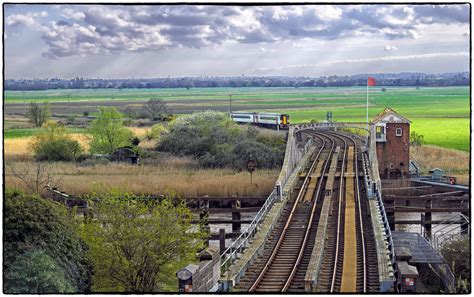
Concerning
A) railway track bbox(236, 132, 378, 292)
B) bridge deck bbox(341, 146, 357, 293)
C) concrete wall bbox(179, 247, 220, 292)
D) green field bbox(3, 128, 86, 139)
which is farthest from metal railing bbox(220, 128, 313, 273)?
green field bbox(3, 128, 86, 139)

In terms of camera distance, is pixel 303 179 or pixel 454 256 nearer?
pixel 454 256

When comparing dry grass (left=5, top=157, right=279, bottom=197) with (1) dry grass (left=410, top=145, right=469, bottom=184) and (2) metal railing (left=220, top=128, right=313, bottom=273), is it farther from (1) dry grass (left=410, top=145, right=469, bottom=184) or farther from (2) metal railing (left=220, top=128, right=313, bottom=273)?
(1) dry grass (left=410, top=145, right=469, bottom=184)

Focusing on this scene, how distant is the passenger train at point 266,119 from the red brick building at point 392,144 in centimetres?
2217

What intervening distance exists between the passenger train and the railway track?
29107 mm

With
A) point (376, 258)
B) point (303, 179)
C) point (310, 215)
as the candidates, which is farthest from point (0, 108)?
point (303, 179)

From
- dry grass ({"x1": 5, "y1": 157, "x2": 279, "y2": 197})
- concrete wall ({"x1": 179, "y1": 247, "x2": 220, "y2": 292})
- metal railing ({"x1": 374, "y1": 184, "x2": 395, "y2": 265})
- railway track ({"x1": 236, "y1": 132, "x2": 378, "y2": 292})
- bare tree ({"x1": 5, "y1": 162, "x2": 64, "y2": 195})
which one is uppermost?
concrete wall ({"x1": 179, "y1": 247, "x2": 220, "y2": 292})

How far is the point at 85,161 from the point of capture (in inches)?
1941

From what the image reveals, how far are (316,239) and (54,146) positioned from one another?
30.6m

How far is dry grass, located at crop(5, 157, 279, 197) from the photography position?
127 ft

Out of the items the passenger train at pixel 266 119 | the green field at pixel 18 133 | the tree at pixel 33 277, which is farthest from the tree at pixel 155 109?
the tree at pixel 33 277

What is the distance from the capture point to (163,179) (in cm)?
4206

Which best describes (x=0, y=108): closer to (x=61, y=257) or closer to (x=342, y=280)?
(x=61, y=257)

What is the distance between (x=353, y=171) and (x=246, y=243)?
1684cm

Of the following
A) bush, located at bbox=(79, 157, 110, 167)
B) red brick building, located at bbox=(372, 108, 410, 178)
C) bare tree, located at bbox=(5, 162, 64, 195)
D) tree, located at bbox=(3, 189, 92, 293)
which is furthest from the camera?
bush, located at bbox=(79, 157, 110, 167)
